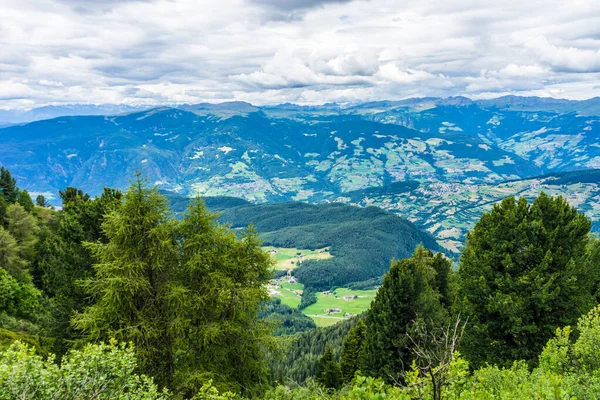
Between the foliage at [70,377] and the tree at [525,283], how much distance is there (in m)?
23.2

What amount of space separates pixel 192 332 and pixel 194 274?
10.3 ft

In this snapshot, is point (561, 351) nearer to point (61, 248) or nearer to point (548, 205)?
point (548, 205)

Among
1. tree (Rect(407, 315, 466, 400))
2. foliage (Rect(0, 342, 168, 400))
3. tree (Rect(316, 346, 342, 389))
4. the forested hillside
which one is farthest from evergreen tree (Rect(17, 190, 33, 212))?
tree (Rect(407, 315, 466, 400))

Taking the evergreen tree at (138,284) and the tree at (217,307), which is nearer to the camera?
the evergreen tree at (138,284)

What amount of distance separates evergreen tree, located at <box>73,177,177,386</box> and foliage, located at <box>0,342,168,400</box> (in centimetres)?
679

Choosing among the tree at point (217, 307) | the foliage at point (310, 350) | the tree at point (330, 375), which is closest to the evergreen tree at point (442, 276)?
the tree at point (330, 375)

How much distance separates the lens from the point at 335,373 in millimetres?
47719

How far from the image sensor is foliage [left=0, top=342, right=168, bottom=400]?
959 cm

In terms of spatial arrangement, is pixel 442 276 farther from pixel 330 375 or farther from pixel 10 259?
pixel 10 259

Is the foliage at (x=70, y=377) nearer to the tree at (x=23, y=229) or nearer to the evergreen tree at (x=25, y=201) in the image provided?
the tree at (x=23, y=229)

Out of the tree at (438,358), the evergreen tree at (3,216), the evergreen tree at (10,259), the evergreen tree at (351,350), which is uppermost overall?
the tree at (438,358)

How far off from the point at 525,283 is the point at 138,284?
2480 cm

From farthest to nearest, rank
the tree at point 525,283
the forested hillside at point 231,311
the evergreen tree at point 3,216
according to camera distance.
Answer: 1. the evergreen tree at point 3,216
2. the tree at point 525,283
3. the forested hillside at point 231,311

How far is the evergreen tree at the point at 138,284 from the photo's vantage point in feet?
61.7
